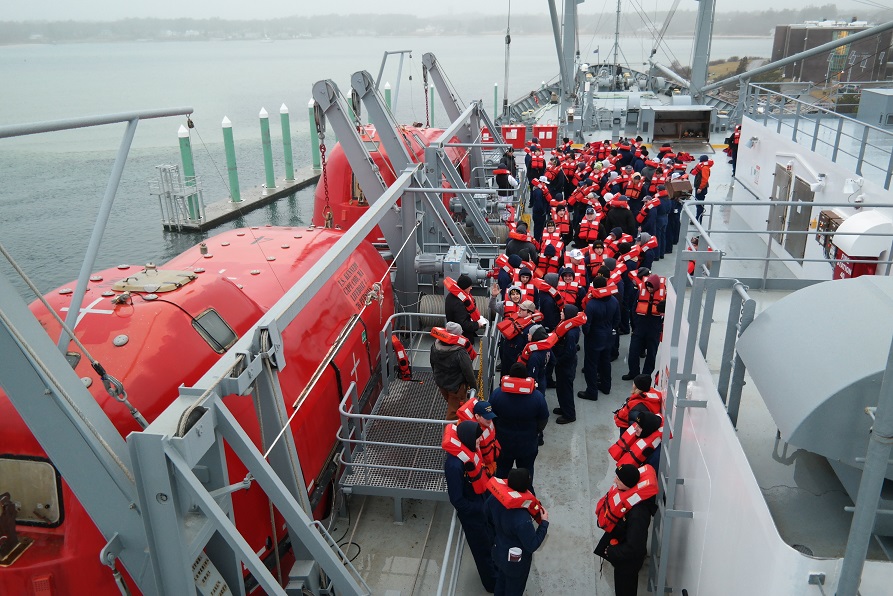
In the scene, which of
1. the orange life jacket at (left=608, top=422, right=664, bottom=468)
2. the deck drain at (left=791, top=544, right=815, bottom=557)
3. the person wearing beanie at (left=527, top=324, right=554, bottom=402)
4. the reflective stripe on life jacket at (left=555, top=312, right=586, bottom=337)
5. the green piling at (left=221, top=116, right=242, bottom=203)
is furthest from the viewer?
the green piling at (left=221, top=116, right=242, bottom=203)

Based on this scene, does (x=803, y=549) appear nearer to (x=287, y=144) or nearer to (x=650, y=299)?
(x=650, y=299)

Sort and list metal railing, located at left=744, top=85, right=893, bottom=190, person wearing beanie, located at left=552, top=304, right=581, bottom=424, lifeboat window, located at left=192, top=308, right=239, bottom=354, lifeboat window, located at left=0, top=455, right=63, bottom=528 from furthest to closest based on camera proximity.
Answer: metal railing, located at left=744, top=85, right=893, bottom=190, person wearing beanie, located at left=552, top=304, right=581, bottom=424, lifeboat window, located at left=192, top=308, right=239, bottom=354, lifeboat window, located at left=0, top=455, right=63, bottom=528

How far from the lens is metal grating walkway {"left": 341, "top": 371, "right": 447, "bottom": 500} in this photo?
6348 millimetres

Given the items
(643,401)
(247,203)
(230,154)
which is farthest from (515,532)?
(247,203)

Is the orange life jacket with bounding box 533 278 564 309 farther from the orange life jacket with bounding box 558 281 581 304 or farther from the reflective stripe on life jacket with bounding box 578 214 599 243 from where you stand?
the reflective stripe on life jacket with bounding box 578 214 599 243

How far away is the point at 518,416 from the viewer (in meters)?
6.20

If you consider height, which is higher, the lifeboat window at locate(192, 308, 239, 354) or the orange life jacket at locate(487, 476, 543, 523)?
the lifeboat window at locate(192, 308, 239, 354)

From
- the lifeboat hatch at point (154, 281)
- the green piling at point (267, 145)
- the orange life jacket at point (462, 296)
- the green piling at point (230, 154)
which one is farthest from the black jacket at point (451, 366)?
the green piling at point (267, 145)

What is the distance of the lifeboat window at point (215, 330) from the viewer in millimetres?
5133

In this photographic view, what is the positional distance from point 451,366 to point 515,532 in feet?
7.51

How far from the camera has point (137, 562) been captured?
3717 mm

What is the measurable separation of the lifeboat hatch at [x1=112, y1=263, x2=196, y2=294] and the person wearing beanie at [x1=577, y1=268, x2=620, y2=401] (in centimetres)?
479

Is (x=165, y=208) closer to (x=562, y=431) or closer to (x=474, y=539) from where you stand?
(x=562, y=431)

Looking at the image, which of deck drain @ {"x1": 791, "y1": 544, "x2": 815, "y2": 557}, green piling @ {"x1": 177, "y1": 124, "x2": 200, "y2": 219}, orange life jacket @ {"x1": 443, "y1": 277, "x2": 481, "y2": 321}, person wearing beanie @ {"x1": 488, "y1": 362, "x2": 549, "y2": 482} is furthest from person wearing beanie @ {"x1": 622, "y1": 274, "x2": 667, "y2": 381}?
green piling @ {"x1": 177, "y1": 124, "x2": 200, "y2": 219}
